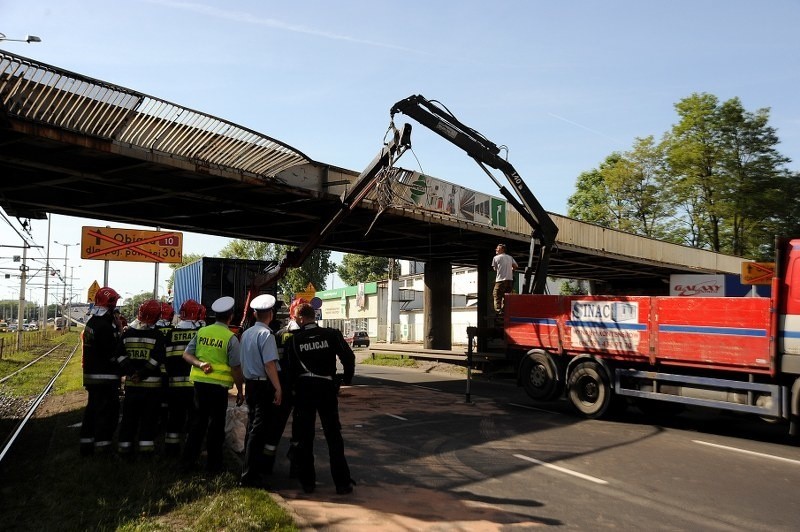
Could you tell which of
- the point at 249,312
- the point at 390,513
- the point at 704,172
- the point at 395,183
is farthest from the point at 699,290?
the point at 390,513

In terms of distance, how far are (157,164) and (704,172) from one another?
36645 millimetres

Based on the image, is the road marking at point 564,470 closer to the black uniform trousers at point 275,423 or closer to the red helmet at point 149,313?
the black uniform trousers at point 275,423

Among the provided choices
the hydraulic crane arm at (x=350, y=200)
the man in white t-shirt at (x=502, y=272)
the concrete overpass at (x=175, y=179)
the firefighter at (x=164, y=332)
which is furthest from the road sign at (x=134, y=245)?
the firefighter at (x=164, y=332)

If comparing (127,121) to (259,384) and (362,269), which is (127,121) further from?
(362,269)

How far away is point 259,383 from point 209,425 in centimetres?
89

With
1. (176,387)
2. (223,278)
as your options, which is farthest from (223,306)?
(223,278)

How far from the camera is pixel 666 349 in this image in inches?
403

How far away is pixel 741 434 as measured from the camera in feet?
33.0

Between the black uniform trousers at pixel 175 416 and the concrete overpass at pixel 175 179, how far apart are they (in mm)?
5598

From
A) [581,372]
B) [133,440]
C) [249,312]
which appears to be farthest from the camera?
[249,312]

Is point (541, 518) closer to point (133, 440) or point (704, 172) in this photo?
point (133, 440)

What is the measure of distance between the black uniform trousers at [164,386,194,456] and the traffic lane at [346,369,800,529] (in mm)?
3357

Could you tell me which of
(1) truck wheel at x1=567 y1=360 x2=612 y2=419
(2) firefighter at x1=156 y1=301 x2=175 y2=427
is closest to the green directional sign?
(1) truck wheel at x1=567 y1=360 x2=612 y2=419

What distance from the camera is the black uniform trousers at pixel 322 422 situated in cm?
615
